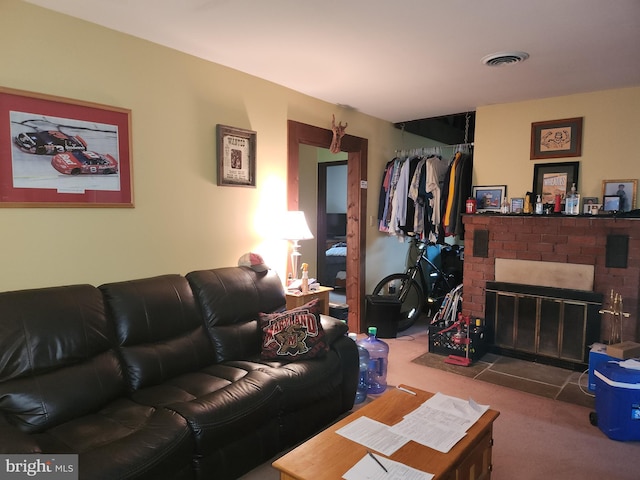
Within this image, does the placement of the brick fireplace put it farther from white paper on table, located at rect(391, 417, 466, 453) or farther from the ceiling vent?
white paper on table, located at rect(391, 417, 466, 453)

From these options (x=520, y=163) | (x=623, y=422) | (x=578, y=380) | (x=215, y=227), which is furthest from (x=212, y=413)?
(x=520, y=163)

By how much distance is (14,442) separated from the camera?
1.42 metres

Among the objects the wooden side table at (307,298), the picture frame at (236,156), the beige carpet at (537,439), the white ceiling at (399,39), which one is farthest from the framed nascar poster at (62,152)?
the beige carpet at (537,439)

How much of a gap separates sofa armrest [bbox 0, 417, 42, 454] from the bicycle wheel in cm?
360

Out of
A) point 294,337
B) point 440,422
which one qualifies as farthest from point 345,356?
point 440,422

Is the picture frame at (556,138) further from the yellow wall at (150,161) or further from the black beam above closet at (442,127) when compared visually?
the yellow wall at (150,161)

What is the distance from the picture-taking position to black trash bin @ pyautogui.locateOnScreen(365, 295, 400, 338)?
432cm

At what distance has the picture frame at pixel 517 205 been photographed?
3955 mm

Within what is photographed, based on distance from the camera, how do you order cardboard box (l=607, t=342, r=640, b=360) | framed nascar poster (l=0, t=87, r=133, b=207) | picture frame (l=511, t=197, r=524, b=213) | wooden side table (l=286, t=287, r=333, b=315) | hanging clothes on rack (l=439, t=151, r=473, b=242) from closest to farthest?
framed nascar poster (l=0, t=87, r=133, b=207) → cardboard box (l=607, t=342, r=640, b=360) → wooden side table (l=286, t=287, r=333, b=315) → picture frame (l=511, t=197, r=524, b=213) → hanging clothes on rack (l=439, t=151, r=473, b=242)

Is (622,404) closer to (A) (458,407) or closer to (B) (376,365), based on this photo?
(A) (458,407)

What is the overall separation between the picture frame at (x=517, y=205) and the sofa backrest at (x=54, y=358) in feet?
11.8

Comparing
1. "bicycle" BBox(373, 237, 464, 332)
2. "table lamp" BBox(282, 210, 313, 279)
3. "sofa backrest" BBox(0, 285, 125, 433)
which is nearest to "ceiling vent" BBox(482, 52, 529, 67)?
"table lamp" BBox(282, 210, 313, 279)

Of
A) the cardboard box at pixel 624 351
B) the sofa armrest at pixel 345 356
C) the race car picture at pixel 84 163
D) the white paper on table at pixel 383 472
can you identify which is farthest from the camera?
the cardboard box at pixel 624 351

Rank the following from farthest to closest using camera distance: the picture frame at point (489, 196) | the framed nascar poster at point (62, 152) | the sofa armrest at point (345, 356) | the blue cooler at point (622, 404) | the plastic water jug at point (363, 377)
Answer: the picture frame at point (489, 196), the plastic water jug at point (363, 377), the sofa armrest at point (345, 356), the blue cooler at point (622, 404), the framed nascar poster at point (62, 152)
